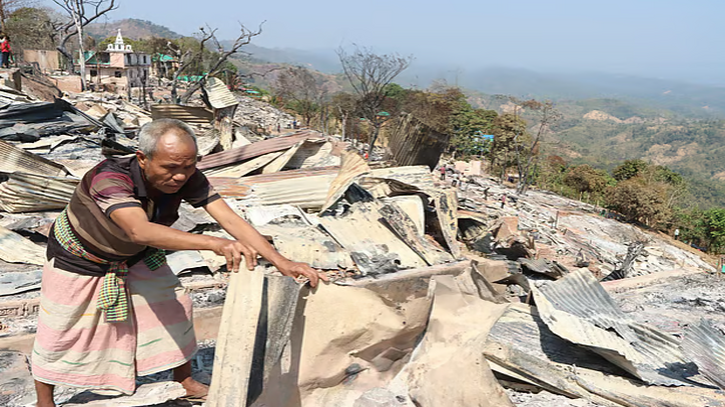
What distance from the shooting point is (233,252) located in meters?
1.34

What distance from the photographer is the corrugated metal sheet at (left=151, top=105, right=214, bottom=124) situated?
6.68 metres

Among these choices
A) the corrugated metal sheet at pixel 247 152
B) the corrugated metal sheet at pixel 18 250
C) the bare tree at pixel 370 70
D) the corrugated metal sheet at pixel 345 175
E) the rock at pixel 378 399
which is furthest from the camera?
the bare tree at pixel 370 70

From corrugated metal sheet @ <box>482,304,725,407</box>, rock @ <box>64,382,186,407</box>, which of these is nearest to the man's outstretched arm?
rock @ <box>64,382,186,407</box>

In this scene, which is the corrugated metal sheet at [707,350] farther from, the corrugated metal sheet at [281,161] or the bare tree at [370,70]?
the bare tree at [370,70]

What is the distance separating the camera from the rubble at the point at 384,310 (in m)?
1.64

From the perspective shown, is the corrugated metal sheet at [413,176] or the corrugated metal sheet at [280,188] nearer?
the corrugated metal sheet at [280,188]

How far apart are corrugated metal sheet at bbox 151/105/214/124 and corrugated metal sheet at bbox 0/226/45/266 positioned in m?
3.89

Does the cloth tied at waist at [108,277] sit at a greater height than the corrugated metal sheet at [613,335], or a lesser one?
greater

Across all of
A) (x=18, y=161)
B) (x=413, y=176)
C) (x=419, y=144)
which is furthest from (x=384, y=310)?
(x=419, y=144)

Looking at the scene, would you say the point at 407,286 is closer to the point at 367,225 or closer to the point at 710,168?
the point at 367,225

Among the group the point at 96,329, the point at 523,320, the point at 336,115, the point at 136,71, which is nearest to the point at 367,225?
the point at 523,320

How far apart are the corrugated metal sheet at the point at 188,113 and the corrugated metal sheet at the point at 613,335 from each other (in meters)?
5.76

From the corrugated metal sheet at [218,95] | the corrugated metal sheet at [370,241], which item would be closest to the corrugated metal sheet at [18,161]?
the corrugated metal sheet at [370,241]

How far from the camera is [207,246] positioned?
1296mm
